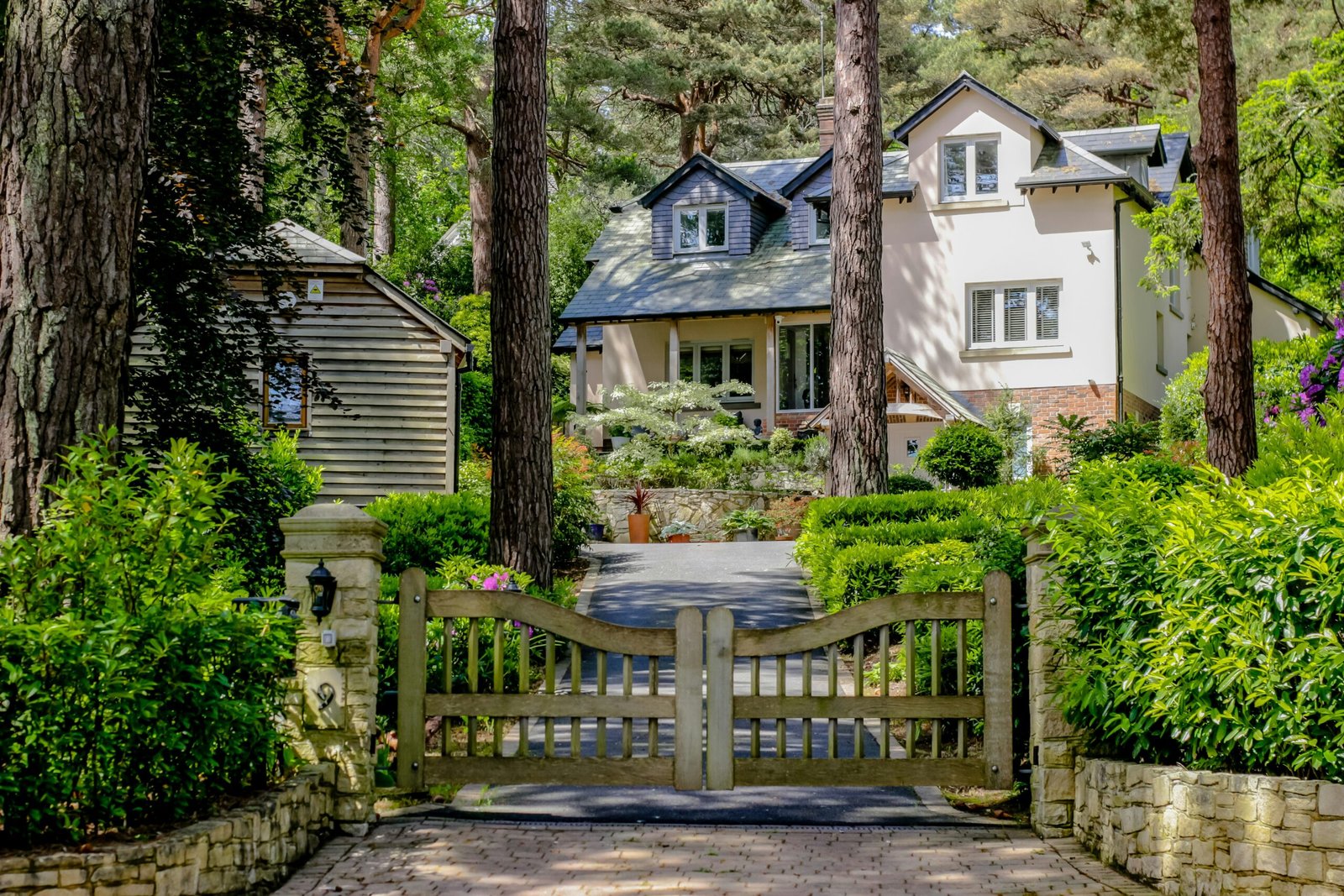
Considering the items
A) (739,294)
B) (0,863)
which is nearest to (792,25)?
(739,294)

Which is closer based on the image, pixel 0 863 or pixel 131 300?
pixel 0 863

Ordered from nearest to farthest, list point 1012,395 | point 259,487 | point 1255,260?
point 259,487 → point 1012,395 → point 1255,260

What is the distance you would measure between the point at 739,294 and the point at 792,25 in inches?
495

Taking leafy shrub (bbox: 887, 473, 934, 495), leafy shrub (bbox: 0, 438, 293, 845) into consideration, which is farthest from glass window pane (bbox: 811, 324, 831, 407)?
leafy shrub (bbox: 0, 438, 293, 845)

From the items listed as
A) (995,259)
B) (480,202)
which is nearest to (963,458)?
(995,259)

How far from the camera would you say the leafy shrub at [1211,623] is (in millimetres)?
5961

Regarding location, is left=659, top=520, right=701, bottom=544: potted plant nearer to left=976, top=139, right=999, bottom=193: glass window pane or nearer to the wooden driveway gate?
left=976, top=139, right=999, bottom=193: glass window pane

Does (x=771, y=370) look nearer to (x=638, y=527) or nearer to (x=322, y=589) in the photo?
(x=638, y=527)

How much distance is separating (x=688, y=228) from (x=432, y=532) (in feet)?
60.4

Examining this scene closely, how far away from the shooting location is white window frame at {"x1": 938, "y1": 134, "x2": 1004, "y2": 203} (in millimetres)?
29031

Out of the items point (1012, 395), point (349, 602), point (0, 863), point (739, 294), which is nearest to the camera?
point (0, 863)

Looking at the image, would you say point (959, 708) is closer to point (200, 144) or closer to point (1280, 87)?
point (200, 144)

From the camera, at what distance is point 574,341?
3694 centimetres

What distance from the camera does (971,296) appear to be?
1153 inches
